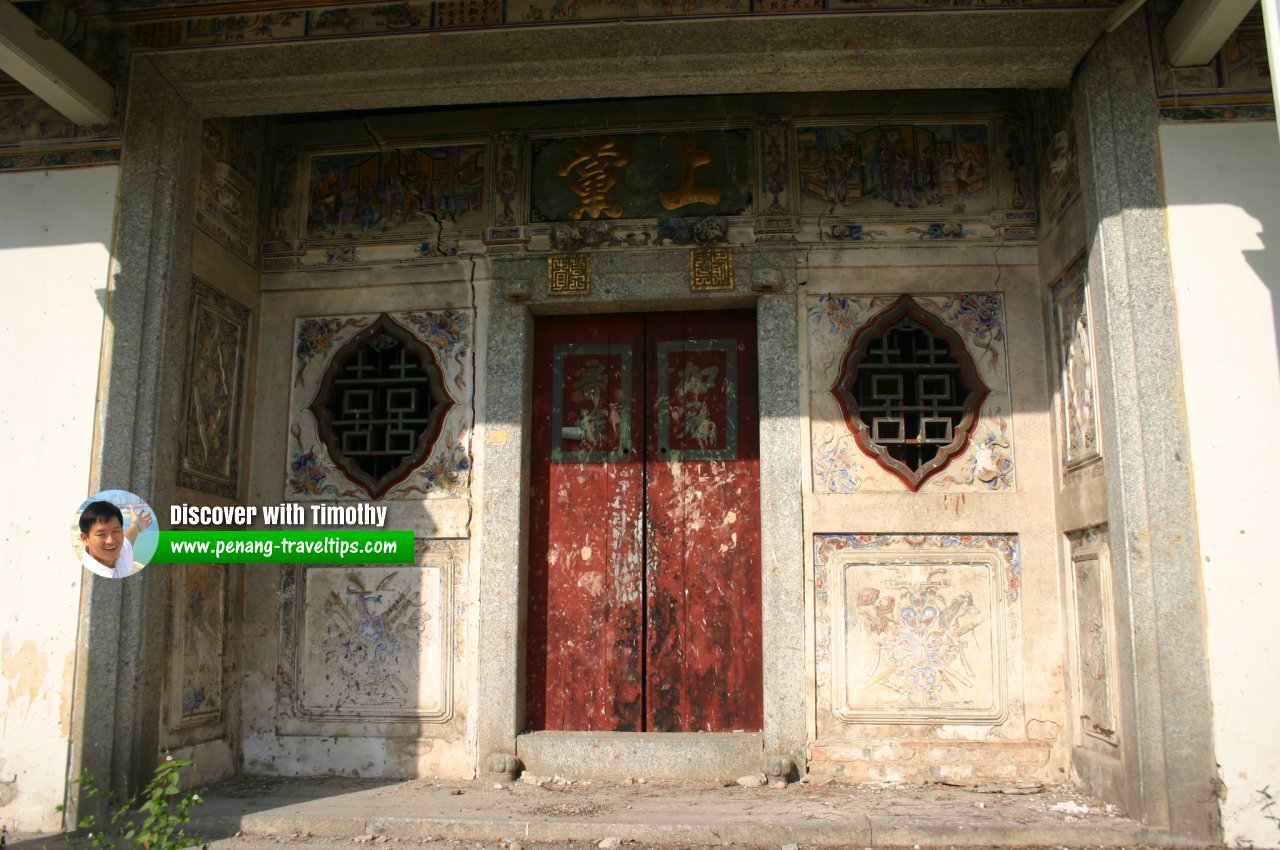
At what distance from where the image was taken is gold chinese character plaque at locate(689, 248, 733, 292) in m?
5.54

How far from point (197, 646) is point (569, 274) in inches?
109

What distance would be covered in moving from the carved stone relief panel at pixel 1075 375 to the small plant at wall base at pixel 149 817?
4.00 metres

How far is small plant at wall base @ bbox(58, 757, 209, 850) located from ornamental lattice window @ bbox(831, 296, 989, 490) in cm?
354

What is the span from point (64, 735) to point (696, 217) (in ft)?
13.1

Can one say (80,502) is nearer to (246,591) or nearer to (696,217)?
(246,591)

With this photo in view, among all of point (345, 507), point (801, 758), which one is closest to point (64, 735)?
point (345, 507)

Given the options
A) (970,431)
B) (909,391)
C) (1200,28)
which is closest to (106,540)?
(909,391)

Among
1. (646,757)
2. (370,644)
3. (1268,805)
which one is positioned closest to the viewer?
(1268,805)

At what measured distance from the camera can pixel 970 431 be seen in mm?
5340

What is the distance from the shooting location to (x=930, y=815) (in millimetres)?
4352

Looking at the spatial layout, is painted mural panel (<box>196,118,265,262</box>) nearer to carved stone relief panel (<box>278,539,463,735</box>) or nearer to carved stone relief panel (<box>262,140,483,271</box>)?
carved stone relief panel (<box>262,140,483,271</box>)

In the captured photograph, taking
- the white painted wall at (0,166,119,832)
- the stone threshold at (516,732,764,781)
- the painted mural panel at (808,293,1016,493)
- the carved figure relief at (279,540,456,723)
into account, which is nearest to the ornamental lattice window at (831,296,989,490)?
the painted mural panel at (808,293,1016,493)

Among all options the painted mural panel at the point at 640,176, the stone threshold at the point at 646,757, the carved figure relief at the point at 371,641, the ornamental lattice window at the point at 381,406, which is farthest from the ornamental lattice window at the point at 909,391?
the carved figure relief at the point at 371,641

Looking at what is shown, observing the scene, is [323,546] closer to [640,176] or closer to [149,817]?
[149,817]
